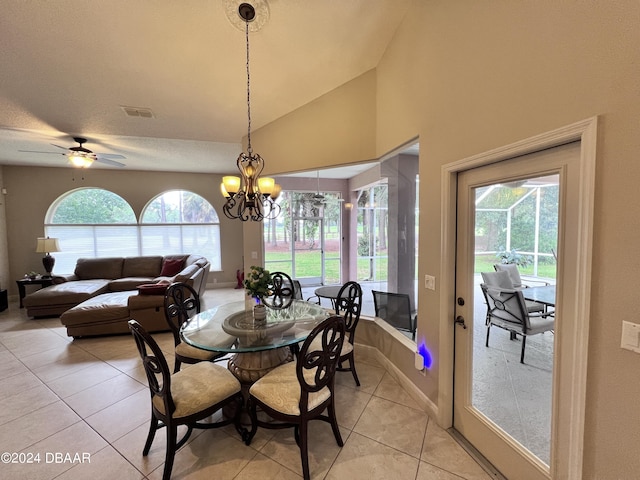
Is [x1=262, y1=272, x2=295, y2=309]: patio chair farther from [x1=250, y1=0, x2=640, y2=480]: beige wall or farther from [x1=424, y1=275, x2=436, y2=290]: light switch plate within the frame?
[x1=250, y1=0, x2=640, y2=480]: beige wall

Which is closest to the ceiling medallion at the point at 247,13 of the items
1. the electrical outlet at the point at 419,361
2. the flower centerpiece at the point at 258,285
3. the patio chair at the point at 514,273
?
the flower centerpiece at the point at 258,285

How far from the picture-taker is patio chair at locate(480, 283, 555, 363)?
1.58m

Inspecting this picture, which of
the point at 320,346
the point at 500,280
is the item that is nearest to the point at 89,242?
the point at 320,346

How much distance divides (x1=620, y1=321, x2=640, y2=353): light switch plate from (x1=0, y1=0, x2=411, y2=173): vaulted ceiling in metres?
2.75

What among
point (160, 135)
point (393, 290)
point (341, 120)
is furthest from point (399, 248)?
point (160, 135)

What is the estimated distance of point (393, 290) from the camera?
4.27m

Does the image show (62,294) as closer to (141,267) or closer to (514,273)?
(141,267)

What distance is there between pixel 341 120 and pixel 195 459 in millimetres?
3531

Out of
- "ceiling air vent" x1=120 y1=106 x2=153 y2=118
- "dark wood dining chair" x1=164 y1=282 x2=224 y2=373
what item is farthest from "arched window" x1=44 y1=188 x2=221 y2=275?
"dark wood dining chair" x1=164 y1=282 x2=224 y2=373

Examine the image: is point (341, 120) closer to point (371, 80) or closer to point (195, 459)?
point (371, 80)

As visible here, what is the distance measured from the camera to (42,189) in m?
5.84

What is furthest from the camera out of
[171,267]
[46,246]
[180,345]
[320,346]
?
[171,267]

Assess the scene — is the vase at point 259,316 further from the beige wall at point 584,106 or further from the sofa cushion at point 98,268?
the sofa cushion at point 98,268

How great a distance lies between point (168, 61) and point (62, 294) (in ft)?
15.4
